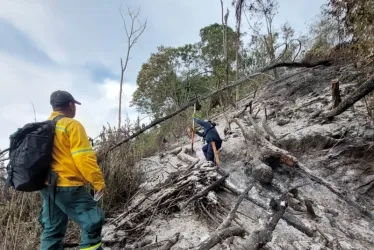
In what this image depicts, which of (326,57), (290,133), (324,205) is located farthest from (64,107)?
(326,57)

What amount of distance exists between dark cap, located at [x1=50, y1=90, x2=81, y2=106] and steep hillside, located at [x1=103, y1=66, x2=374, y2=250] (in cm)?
174

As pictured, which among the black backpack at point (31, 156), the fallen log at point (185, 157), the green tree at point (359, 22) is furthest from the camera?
the fallen log at point (185, 157)

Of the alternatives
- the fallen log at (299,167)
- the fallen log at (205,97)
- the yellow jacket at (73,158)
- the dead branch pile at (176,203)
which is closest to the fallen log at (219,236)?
the dead branch pile at (176,203)

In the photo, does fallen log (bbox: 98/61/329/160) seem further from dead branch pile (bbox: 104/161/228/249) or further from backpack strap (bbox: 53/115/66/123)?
backpack strap (bbox: 53/115/66/123)

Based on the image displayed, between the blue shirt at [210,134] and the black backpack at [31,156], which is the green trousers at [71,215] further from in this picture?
the blue shirt at [210,134]

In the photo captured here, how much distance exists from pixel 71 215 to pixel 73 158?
531 millimetres

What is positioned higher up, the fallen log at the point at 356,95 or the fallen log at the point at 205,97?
the fallen log at the point at 205,97

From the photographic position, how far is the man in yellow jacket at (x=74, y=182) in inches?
108

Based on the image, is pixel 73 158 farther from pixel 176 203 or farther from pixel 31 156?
pixel 176 203

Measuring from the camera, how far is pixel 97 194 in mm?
2875

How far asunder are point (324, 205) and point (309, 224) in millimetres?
835

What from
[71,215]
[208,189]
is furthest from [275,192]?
[71,215]

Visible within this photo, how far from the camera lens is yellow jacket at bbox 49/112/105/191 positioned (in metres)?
2.72

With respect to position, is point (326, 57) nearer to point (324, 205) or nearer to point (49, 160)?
point (324, 205)
